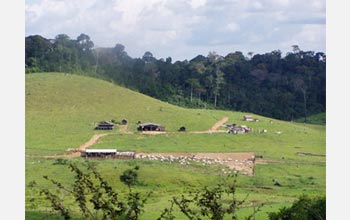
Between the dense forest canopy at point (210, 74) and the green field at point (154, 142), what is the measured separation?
4642 mm

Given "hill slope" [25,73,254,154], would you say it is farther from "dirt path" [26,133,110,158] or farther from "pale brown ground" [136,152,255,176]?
"pale brown ground" [136,152,255,176]

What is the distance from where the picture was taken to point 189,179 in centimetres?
2703

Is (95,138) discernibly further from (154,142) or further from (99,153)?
(99,153)

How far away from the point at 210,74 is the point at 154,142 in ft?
66.0

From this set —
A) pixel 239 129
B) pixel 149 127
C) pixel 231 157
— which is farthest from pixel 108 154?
pixel 239 129

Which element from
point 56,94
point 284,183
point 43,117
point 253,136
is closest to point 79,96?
point 56,94

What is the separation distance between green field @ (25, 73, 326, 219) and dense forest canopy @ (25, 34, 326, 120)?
4642 millimetres

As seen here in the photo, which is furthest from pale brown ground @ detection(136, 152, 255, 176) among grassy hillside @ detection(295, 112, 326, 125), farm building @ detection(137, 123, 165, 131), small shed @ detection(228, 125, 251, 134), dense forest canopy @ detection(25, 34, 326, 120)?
dense forest canopy @ detection(25, 34, 326, 120)

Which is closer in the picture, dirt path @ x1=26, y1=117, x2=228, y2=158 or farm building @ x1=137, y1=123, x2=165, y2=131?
dirt path @ x1=26, y1=117, x2=228, y2=158

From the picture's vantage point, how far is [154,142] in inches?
1400

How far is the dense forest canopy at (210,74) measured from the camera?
51938mm

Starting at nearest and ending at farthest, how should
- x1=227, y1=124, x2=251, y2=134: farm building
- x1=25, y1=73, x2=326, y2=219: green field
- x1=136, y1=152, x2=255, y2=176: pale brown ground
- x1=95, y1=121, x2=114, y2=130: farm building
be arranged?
x1=25, y1=73, x2=326, y2=219: green field, x1=136, y1=152, x2=255, y2=176: pale brown ground, x1=95, y1=121, x2=114, y2=130: farm building, x1=227, y1=124, x2=251, y2=134: farm building

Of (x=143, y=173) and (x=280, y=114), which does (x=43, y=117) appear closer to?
(x=143, y=173)

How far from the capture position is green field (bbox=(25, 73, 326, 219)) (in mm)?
25266
